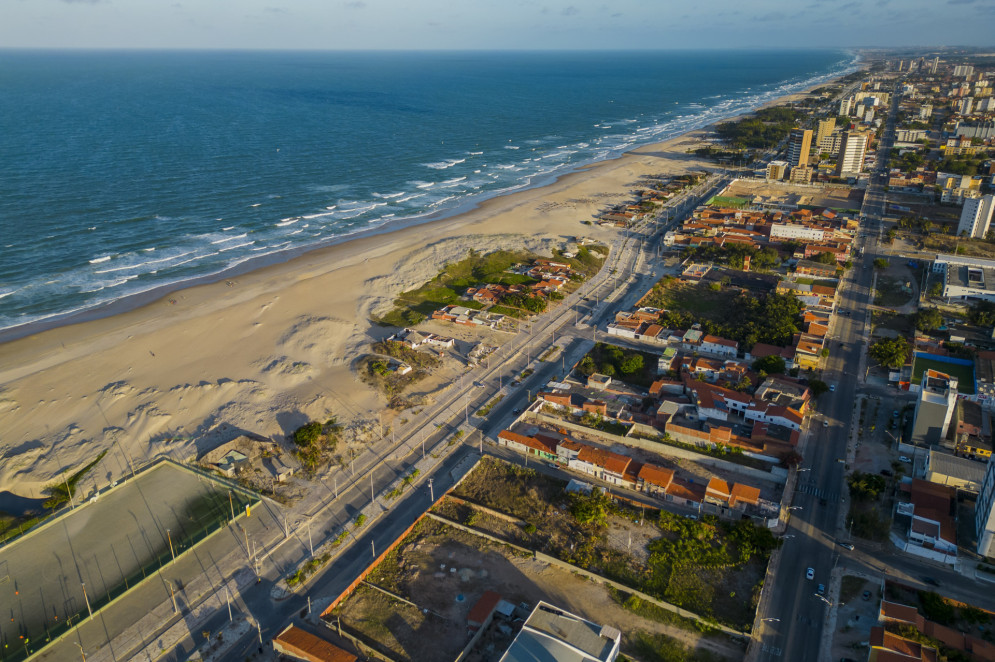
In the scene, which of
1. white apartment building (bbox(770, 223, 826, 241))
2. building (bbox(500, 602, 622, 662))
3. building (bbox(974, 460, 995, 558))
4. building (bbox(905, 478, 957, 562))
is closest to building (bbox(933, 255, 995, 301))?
white apartment building (bbox(770, 223, 826, 241))

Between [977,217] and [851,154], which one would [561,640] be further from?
[851,154]

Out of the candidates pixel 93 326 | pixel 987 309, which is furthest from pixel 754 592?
pixel 93 326

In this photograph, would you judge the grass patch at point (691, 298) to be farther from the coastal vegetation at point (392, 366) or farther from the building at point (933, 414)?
the coastal vegetation at point (392, 366)

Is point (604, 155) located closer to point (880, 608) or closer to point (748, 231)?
point (748, 231)

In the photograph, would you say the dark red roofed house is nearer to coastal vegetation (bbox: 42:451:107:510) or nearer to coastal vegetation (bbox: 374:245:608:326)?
coastal vegetation (bbox: 42:451:107:510)

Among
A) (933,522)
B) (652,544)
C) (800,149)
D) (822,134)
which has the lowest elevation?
(652,544)

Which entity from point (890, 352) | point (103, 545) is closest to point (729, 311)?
point (890, 352)
